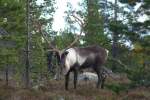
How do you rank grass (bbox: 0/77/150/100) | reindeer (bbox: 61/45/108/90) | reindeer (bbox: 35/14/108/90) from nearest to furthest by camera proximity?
grass (bbox: 0/77/150/100) < reindeer (bbox: 35/14/108/90) < reindeer (bbox: 61/45/108/90)

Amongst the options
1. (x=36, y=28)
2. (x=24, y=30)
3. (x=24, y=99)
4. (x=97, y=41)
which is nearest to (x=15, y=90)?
(x=24, y=99)

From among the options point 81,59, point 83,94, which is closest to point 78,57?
point 81,59

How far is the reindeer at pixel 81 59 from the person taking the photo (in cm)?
1561

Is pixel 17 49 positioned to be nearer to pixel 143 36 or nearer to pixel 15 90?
pixel 15 90

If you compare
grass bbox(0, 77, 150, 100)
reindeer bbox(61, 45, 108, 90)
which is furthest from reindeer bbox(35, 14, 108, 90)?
grass bbox(0, 77, 150, 100)

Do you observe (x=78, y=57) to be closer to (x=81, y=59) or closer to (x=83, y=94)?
(x=81, y=59)

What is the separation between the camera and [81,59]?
54.4 feet

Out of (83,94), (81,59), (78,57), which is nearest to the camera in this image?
(83,94)

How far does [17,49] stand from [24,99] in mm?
6097

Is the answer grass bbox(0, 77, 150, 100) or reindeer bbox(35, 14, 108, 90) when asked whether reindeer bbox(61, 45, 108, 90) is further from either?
grass bbox(0, 77, 150, 100)

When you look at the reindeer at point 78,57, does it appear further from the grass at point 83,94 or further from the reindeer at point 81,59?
the grass at point 83,94

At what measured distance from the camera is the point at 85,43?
3039 centimetres

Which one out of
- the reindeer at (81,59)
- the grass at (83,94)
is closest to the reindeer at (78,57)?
the reindeer at (81,59)

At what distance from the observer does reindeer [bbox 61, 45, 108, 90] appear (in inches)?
615
